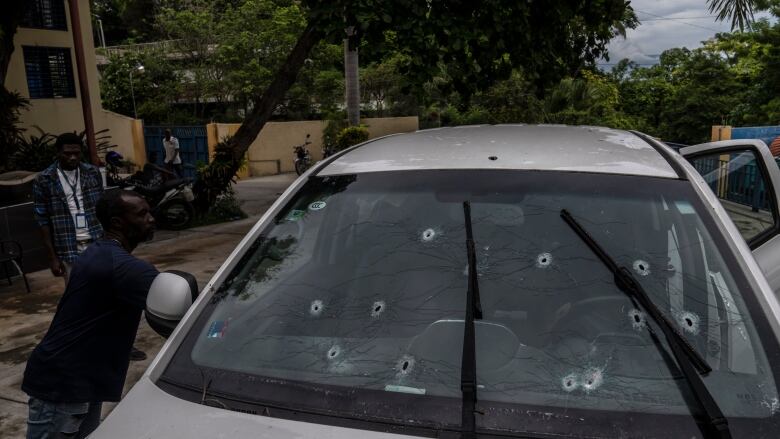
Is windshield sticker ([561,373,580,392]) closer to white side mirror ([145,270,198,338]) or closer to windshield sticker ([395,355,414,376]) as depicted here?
windshield sticker ([395,355,414,376])

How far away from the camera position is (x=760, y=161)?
11.4 ft

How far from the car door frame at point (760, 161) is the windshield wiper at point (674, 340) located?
62.0 inches

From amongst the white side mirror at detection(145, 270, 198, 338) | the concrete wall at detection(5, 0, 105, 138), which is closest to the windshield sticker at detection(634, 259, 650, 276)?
the white side mirror at detection(145, 270, 198, 338)

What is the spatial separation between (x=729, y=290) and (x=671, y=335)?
280mm

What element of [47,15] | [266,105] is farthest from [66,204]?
[47,15]

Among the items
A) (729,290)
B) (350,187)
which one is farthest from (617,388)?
(350,187)

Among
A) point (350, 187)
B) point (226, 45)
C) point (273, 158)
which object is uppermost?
point (226, 45)

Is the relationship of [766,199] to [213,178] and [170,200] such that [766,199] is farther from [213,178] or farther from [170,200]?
[213,178]

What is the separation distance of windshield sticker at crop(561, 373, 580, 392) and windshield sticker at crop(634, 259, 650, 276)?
469 mm

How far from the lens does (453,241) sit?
2.18 meters

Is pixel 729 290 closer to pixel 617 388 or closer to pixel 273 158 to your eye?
pixel 617 388

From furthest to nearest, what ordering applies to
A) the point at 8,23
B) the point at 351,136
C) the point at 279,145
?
the point at 279,145, the point at 351,136, the point at 8,23

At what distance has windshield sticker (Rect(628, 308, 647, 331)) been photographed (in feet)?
6.10

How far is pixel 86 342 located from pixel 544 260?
181cm
